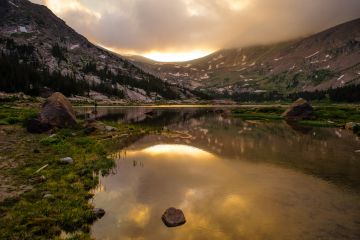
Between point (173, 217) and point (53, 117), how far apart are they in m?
38.8

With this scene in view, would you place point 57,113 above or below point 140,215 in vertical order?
above

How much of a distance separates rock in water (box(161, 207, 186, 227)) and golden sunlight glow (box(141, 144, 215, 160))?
17.1 meters

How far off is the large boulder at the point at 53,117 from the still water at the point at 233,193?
1679cm

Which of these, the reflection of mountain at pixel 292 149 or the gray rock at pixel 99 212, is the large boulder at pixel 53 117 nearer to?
the reflection of mountain at pixel 292 149

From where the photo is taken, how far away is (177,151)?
37.8 m

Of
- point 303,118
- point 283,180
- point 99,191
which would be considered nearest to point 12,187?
point 99,191

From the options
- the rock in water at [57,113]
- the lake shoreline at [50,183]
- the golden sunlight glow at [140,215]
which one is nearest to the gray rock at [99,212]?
the lake shoreline at [50,183]

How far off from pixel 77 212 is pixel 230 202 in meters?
9.43

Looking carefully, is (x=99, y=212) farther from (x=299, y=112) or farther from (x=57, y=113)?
(x=299, y=112)

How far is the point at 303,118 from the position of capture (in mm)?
86812

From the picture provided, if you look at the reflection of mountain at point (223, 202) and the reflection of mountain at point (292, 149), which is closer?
the reflection of mountain at point (223, 202)

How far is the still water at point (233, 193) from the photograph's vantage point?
51.5 ft

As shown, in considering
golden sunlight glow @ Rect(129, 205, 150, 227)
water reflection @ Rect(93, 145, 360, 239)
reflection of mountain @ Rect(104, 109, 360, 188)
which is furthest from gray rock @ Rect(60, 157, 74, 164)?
reflection of mountain @ Rect(104, 109, 360, 188)

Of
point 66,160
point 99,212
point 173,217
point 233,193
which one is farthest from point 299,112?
point 99,212
